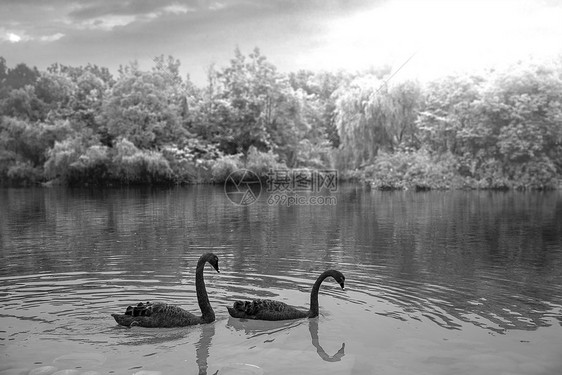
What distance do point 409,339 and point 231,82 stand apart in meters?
44.0

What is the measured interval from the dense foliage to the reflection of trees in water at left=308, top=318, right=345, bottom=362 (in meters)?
31.1

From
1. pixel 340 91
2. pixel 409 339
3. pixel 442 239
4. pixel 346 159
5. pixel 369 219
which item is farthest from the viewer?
pixel 340 91

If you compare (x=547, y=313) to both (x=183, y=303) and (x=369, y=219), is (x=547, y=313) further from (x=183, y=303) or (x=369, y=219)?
(x=369, y=219)

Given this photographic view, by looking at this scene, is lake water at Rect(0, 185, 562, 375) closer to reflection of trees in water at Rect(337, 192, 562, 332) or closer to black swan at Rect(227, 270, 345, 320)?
reflection of trees in water at Rect(337, 192, 562, 332)

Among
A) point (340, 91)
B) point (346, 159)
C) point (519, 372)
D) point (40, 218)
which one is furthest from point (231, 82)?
point (519, 372)

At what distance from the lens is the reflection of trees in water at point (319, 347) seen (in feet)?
21.4

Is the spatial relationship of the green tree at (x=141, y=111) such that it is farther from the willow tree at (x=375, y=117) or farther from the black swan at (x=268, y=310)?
the black swan at (x=268, y=310)

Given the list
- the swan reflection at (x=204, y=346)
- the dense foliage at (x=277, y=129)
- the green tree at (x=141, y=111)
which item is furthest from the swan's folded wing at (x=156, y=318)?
the green tree at (x=141, y=111)

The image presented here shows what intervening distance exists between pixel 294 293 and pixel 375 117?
3215 cm

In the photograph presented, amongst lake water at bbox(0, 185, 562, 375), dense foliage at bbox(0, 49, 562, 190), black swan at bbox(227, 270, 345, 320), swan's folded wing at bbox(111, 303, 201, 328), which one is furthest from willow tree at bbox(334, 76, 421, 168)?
swan's folded wing at bbox(111, 303, 201, 328)

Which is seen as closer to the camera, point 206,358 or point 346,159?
point 206,358

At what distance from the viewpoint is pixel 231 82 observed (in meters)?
49.2

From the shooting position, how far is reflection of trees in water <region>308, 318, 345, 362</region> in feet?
21.4

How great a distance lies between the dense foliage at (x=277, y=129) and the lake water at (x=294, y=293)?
1985 cm
